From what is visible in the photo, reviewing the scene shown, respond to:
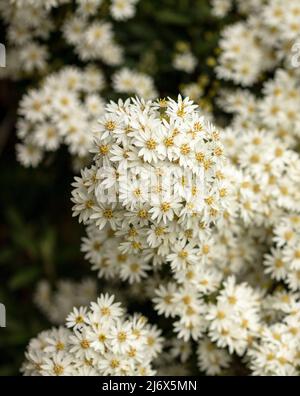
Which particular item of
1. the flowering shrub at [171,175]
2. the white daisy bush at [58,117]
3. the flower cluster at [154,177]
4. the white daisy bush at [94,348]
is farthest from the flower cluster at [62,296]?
the flower cluster at [154,177]

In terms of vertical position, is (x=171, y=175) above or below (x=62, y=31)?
below

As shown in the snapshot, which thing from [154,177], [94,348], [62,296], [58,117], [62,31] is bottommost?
[94,348]

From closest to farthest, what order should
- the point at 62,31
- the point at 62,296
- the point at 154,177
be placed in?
the point at 154,177 → the point at 62,31 → the point at 62,296

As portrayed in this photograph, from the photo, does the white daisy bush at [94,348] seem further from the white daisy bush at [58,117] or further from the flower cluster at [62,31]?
the flower cluster at [62,31]

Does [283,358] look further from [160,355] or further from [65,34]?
[65,34]

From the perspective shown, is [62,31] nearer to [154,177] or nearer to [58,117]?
[58,117]

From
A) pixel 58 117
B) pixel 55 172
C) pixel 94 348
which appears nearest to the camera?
pixel 94 348

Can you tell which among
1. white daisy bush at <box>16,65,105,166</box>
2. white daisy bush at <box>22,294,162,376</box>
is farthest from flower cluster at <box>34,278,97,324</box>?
white daisy bush at <box>22,294,162,376</box>

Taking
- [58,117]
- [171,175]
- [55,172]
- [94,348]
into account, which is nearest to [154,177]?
[171,175]
